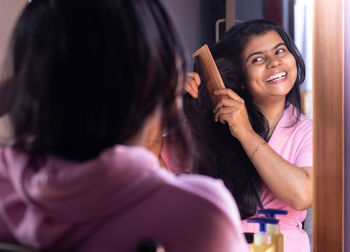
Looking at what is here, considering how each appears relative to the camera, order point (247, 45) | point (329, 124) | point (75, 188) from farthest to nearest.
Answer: point (247, 45) → point (329, 124) → point (75, 188)

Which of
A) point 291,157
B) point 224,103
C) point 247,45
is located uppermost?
point 247,45

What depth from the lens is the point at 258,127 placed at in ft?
3.13

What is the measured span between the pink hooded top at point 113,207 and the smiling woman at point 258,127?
49 cm


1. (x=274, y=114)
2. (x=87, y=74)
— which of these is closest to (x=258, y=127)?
(x=274, y=114)

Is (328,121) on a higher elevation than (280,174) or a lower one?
higher

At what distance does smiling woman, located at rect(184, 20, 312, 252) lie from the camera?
912 millimetres

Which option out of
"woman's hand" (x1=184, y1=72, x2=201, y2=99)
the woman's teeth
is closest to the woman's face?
the woman's teeth

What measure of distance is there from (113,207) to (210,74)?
0.62 metres

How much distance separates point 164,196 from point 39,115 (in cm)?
16

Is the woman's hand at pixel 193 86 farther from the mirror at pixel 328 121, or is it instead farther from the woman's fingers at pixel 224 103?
the mirror at pixel 328 121

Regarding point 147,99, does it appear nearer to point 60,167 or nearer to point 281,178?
point 60,167

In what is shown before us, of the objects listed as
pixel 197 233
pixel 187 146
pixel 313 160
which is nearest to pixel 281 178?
pixel 313 160

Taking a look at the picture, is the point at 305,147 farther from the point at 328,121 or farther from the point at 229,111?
the point at 229,111

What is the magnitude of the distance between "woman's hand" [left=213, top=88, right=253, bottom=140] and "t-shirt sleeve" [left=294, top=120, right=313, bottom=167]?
11 centimetres
